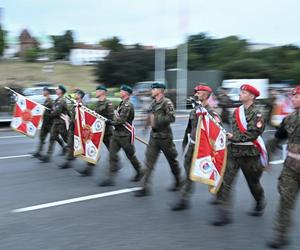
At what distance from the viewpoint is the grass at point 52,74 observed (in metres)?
66.6

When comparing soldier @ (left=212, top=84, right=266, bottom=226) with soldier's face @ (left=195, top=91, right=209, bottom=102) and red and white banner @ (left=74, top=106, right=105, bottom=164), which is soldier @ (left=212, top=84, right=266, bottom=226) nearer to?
soldier's face @ (left=195, top=91, right=209, bottom=102)

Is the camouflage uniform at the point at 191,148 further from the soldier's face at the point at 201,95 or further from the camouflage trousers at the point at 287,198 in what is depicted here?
the camouflage trousers at the point at 287,198

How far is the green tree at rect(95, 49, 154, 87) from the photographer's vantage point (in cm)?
5253

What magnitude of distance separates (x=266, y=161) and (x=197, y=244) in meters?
1.33

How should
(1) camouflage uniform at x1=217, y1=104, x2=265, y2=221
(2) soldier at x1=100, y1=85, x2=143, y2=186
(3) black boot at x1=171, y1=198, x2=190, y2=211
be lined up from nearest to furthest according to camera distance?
(1) camouflage uniform at x1=217, y1=104, x2=265, y2=221, (3) black boot at x1=171, y1=198, x2=190, y2=211, (2) soldier at x1=100, y1=85, x2=143, y2=186

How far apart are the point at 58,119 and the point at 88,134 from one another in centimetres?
186

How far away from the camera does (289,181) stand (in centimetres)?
499

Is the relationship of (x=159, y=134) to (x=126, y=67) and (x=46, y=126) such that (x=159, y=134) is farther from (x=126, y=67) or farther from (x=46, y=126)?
(x=126, y=67)

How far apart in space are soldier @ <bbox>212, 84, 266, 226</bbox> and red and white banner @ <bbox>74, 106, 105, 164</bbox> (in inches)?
126

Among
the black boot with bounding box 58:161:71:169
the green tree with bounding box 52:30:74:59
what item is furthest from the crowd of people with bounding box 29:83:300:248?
the green tree with bounding box 52:30:74:59

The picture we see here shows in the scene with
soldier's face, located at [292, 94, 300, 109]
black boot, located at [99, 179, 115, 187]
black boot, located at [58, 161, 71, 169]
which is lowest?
black boot, located at [58, 161, 71, 169]

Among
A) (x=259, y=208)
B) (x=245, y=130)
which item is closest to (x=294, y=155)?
(x=245, y=130)

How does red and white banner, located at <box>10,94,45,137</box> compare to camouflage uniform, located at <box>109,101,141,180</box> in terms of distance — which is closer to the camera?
camouflage uniform, located at <box>109,101,141,180</box>

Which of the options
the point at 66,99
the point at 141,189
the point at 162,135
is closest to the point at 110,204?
the point at 141,189
